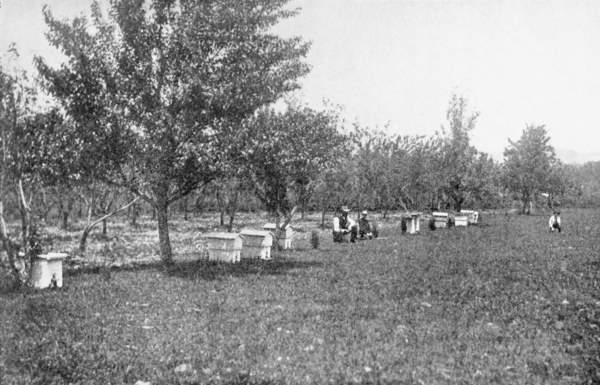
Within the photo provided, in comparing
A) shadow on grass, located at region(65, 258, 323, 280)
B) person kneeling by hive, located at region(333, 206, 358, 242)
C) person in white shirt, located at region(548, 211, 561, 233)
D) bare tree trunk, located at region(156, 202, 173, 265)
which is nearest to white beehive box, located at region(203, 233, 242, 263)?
shadow on grass, located at region(65, 258, 323, 280)

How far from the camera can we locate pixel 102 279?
1809cm

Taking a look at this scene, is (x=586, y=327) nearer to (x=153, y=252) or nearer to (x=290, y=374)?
(x=290, y=374)

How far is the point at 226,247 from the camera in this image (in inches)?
905

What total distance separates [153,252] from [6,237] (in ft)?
60.6

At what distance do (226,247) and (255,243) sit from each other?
2.44m

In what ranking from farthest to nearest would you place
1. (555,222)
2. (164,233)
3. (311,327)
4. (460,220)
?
(460,220) < (555,222) < (164,233) < (311,327)

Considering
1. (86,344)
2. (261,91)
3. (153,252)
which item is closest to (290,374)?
(86,344)

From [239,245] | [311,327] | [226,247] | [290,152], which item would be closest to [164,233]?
[226,247]

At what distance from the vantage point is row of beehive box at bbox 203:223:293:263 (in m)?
23.0

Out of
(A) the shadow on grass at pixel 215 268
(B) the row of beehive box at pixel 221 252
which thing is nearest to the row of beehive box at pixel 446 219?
(B) the row of beehive box at pixel 221 252

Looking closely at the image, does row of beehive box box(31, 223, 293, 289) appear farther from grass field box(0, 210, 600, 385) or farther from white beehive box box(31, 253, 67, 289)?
grass field box(0, 210, 600, 385)

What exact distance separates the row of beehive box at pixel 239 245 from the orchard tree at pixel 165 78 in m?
3.23

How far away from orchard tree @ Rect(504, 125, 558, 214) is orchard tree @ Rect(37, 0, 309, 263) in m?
72.5

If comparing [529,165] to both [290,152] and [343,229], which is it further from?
[290,152]
